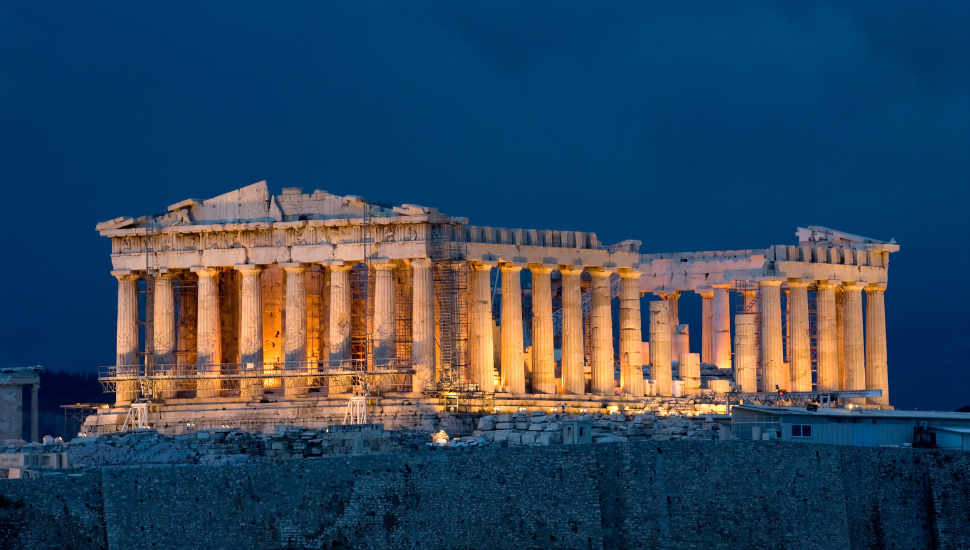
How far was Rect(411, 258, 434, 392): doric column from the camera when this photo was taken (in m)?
94.3

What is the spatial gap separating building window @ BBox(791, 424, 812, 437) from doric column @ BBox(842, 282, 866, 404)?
104 feet

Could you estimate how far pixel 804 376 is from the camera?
10675 cm

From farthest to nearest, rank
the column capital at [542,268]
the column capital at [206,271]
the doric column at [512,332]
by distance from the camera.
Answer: the column capital at [542,268], the column capital at [206,271], the doric column at [512,332]

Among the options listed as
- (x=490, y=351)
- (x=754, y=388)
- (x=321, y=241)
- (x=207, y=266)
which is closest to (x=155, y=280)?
(x=207, y=266)

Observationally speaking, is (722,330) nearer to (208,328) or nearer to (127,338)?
(208,328)

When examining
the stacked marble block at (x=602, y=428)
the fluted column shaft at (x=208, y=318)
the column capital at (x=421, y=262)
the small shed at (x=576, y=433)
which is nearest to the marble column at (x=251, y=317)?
the fluted column shaft at (x=208, y=318)

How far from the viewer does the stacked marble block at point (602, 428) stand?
77.2 metres

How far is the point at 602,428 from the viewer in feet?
276

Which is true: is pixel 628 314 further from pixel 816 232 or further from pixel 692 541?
pixel 692 541

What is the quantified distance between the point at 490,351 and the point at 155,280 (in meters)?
19.7

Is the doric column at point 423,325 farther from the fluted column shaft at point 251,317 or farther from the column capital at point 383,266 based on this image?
the fluted column shaft at point 251,317

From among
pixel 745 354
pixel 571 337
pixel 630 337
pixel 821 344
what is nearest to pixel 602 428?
pixel 571 337

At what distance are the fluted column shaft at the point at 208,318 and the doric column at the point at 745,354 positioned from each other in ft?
102

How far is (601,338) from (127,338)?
2680cm
